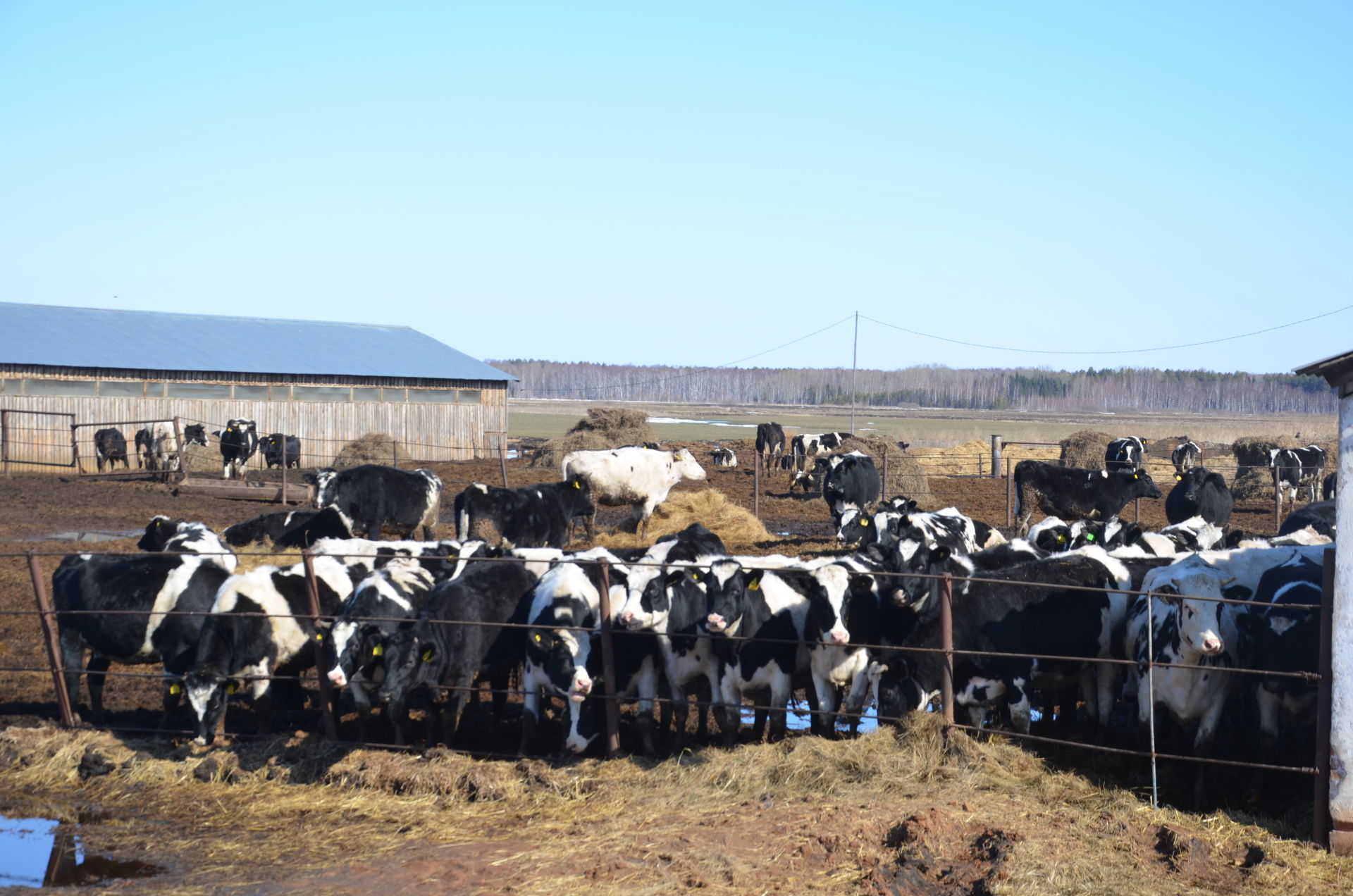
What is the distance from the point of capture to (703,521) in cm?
1973

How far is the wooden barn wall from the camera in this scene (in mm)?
31156

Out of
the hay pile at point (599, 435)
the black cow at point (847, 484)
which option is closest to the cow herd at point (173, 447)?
the hay pile at point (599, 435)

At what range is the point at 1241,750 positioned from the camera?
7.70m

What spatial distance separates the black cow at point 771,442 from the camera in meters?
34.4

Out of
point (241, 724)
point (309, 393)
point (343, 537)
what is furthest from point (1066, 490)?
point (309, 393)

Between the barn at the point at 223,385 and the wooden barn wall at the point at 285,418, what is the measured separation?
0.04m

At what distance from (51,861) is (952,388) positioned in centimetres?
16878

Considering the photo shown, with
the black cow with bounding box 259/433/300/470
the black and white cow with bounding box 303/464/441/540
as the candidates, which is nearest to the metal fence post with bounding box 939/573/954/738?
the black and white cow with bounding box 303/464/441/540

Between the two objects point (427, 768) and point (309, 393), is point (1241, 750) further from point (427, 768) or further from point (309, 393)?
point (309, 393)

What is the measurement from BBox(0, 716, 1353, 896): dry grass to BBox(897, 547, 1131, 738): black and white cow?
0.64 m

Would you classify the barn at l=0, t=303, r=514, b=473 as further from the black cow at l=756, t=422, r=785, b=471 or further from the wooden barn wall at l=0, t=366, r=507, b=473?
the black cow at l=756, t=422, r=785, b=471

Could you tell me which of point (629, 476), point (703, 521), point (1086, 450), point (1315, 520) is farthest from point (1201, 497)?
point (1086, 450)

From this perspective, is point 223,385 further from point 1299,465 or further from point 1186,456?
point 1299,465

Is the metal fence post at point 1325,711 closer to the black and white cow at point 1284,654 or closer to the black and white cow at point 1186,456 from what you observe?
the black and white cow at point 1284,654
